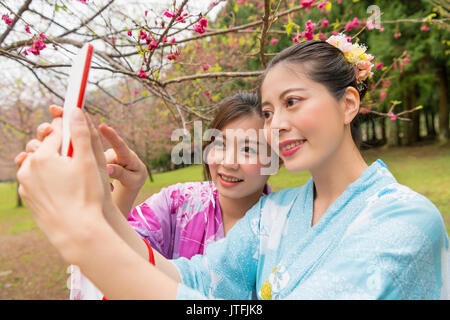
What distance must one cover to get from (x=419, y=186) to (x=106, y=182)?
983cm

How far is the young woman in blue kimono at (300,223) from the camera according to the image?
2.51ft

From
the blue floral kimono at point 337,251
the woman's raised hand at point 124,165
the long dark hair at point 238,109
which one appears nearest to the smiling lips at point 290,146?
the blue floral kimono at point 337,251

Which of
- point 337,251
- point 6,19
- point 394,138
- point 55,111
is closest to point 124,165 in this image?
point 55,111

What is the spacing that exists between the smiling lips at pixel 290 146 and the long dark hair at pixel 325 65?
0.24m

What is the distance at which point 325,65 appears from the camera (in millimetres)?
1384

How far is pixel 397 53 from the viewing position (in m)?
11.5

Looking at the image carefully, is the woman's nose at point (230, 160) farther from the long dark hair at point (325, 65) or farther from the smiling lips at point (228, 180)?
the long dark hair at point (325, 65)

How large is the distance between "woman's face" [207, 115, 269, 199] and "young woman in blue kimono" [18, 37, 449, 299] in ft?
0.95

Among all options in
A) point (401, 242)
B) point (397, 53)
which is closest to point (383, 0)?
point (397, 53)

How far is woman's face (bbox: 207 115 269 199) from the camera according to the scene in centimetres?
190

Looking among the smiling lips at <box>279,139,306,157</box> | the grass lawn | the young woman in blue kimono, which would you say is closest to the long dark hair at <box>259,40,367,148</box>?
the young woman in blue kimono

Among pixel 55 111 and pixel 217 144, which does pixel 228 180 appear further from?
pixel 55 111
